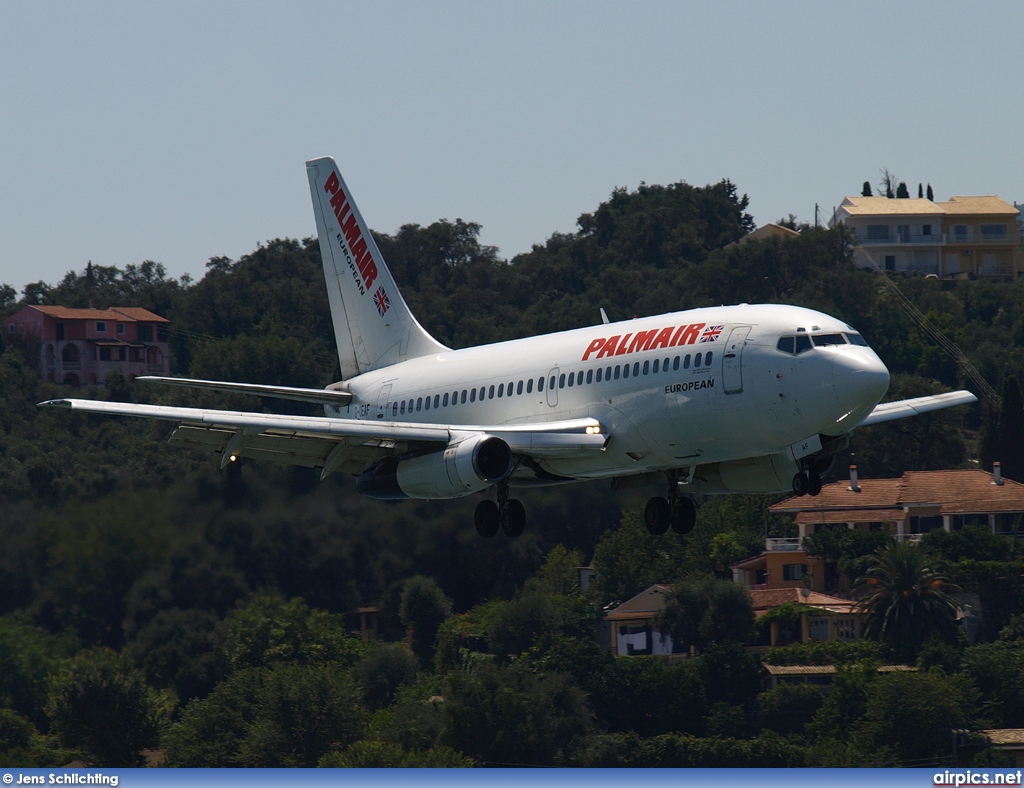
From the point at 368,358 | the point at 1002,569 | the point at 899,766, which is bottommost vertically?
the point at 899,766

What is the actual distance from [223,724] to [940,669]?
50.5 metres

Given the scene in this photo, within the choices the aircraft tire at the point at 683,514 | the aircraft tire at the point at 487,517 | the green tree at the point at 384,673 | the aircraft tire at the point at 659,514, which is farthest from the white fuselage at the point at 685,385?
the green tree at the point at 384,673

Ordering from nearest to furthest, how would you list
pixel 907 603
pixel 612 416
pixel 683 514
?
pixel 612 416 → pixel 683 514 → pixel 907 603

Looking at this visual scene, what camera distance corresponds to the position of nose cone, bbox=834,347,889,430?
39.4 metres

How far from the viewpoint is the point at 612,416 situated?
4341cm

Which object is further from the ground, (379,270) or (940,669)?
(379,270)

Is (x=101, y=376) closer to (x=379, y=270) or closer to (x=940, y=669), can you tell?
(x=940, y=669)

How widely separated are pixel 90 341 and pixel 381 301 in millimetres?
140543

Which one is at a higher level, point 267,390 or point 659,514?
point 267,390

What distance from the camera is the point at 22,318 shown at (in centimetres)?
19150

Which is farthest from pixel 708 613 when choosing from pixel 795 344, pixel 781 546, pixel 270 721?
pixel 795 344

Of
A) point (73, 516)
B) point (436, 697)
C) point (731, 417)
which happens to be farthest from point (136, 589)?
point (731, 417)

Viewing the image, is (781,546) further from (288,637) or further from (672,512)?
(672,512)

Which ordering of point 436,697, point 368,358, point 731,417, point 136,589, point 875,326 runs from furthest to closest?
point 875,326
point 436,697
point 136,589
point 368,358
point 731,417
